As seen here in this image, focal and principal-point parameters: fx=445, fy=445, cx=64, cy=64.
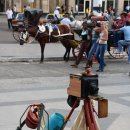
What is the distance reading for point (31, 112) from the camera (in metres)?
5.11

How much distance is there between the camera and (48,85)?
35.9ft

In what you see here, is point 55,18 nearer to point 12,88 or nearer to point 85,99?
point 12,88

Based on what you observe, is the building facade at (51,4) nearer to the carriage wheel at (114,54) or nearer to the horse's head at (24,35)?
the horse's head at (24,35)

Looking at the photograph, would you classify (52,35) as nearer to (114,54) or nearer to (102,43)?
(102,43)

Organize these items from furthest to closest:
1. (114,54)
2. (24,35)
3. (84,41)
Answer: (114,54)
(24,35)
(84,41)

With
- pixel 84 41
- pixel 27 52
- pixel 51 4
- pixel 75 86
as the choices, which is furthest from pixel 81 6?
pixel 75 86

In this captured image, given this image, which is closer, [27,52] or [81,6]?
[27,52]

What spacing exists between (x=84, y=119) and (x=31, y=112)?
26.2 inches

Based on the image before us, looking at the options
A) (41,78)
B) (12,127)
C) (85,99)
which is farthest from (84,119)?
(41,78)

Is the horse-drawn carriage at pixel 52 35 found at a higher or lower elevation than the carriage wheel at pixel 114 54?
higher

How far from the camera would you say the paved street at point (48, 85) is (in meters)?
7.78

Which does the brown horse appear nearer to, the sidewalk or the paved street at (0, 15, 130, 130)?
the paved street at (0, 15, 130, 130)

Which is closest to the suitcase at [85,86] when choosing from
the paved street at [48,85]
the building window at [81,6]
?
the paved street at [48,85]

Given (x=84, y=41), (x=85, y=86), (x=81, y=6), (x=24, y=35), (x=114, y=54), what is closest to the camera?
(x=85, y=86)
